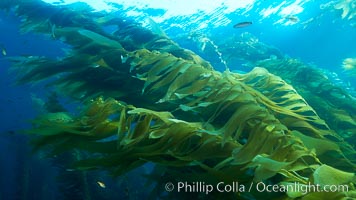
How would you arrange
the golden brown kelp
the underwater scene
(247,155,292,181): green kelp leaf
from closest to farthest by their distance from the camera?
(247,155,292,181): green kelp leaf → the underwater scene → the golden brown kelp

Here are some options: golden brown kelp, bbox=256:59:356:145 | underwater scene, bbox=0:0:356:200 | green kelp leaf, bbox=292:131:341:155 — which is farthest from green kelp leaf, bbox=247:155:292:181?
golden brown kelp, bbox=256:59:356:145

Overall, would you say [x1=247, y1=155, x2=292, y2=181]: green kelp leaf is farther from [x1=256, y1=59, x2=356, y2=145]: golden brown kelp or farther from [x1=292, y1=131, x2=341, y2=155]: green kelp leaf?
[x1=256, y1=59, x2=356, y2=145]: golden brown kelp

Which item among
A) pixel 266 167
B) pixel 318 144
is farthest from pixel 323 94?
pixel 266 167

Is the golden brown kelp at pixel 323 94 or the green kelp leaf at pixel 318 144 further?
the golden brown kelp at pixel 323 94

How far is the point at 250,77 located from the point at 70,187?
5289 mm

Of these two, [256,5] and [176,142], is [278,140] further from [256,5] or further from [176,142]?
[256,5]

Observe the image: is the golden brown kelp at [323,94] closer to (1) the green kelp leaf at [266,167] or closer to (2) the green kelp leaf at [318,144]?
(2) the green kelp leaf at [318,144]

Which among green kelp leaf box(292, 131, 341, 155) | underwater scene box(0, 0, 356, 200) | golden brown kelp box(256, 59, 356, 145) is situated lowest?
underwater scene box(0, 0, 356, 200)

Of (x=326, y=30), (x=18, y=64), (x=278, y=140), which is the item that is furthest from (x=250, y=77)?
(x=326, y=30)

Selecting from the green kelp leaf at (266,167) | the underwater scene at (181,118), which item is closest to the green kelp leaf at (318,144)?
the underwater scene at (181,118)

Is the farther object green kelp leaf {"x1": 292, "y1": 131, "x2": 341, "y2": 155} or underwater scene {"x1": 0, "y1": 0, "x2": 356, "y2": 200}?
green kelp leaf {"x1": 292, "y1": 131, "x2": 341, "y2": 155}

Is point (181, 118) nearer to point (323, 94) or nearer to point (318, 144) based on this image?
point (318, 144)

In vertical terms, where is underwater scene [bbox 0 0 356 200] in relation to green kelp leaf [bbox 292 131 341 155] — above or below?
below

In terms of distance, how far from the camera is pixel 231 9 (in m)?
15.9
